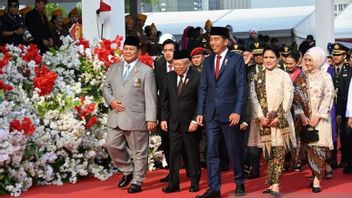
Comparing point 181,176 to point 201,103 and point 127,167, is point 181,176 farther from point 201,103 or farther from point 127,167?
point 201,103

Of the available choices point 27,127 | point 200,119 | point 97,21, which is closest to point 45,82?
point 27,127

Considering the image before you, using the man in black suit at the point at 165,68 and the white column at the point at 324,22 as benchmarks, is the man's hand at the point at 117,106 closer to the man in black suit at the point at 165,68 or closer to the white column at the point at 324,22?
the man in black suit at the point at 165,68

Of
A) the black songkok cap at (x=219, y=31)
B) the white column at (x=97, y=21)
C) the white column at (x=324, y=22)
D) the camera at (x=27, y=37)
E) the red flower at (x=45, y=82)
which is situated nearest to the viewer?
the black songkok cap at (x=219, y=31)

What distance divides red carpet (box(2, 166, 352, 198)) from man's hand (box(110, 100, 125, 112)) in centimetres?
103

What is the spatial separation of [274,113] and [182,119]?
1135mm

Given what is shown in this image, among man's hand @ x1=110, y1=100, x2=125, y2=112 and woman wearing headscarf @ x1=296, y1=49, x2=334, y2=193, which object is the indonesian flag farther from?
woman wearing headscarf @ x1=296, y1=49, x2=334, y2=193

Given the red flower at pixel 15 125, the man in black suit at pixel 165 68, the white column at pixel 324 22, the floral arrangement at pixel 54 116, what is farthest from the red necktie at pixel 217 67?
the white column at pixel 324 22

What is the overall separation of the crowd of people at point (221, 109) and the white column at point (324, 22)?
624cm

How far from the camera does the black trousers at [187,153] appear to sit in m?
7.34

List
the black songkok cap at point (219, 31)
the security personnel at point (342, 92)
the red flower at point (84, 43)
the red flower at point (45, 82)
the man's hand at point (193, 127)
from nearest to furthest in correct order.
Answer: the black songkok cap at point (219, 31) → the man's hand at point (193, 127) → the red flower at point (45, 82) → the security personnel at point (342, 92) → the red flower at point (84, 43)

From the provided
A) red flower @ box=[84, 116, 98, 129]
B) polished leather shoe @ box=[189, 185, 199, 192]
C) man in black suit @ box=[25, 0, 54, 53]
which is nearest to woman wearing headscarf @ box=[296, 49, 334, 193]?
polished leather shoe @ box=[189, 185, 199, 192]

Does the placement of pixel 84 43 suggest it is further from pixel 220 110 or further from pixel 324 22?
pixel 324 22

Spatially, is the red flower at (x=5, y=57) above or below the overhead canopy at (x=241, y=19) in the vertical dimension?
below

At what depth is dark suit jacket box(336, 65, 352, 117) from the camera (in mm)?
8906
